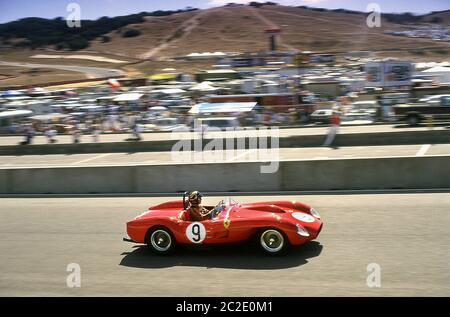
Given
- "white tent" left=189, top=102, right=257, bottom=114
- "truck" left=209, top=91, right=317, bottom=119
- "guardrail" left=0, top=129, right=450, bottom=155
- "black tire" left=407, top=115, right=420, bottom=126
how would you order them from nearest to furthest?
"guardrail" left=0, top=129, right=450, bottom=155, "black tire" left=407, top=115, right=420, bottom=126, "white tent" left=189, top=102, right=257, bottom=114, "truck" left=209, top=91, right=317, bottom=119

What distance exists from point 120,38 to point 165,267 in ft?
396

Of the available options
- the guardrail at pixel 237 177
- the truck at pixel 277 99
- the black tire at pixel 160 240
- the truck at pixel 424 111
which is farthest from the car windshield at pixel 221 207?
the truck at pixel 277 99

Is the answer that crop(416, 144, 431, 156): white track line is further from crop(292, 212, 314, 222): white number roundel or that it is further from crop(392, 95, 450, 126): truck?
crop(292, 212, 314, 222): white number roundel

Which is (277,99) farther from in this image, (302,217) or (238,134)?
(302,217)

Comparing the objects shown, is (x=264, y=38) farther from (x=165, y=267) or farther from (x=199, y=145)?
(x=165, y=267)

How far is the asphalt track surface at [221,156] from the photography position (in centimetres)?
1950

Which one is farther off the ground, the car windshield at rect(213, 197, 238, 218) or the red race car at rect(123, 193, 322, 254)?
the car windshield at rect(213, 197, 238, 218)

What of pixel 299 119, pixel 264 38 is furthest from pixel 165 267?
pixel 264 38

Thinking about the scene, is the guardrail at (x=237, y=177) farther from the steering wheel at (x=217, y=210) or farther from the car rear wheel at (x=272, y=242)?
the car rear wheel at (x=272, y=242)

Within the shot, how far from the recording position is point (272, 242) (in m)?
7.78

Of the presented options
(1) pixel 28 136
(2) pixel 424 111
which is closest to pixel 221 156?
(2) pixel 424 111

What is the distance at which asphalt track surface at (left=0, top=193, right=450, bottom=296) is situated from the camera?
261 inches

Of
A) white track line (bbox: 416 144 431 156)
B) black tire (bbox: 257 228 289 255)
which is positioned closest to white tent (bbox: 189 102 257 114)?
white track line (bbox: 416 144 431 156)

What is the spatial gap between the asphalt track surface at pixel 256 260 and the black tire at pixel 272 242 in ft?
0.42
